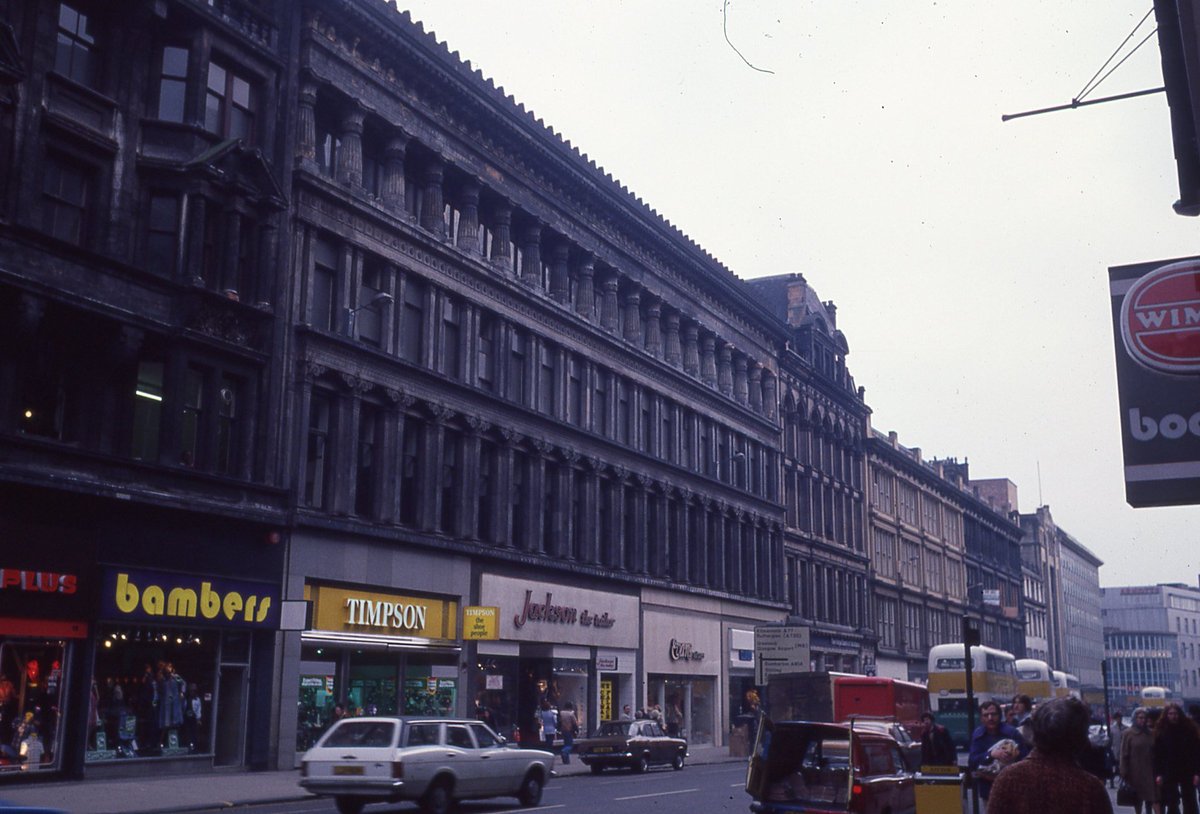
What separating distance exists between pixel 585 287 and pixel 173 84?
792 inches

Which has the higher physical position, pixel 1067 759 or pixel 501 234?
pixel 501 234

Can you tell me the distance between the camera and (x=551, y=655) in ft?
A: 141

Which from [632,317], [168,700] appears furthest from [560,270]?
[168,700]

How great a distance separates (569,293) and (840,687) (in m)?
16.5

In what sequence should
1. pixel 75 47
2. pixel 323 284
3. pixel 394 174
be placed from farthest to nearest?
1. pixel 394 174
2. pixel 323 284
3. pixel 75 47

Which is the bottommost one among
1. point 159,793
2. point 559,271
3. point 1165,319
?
point 159,793

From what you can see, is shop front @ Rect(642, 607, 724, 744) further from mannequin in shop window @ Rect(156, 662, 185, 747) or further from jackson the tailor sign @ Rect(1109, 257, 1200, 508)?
jackson the tailor sign @ Rect(1109, 257, 1200, 508)

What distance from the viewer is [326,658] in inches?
1303

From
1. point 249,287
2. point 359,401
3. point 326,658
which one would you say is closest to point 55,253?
point 249,287

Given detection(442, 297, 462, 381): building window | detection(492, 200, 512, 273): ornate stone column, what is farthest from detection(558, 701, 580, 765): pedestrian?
detection(492, 200, 512, 273): ornate stone column

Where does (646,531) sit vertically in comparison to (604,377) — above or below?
below

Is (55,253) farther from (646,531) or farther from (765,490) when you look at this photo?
(765,490)

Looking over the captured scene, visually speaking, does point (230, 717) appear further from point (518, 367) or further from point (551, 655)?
point (518, 367)

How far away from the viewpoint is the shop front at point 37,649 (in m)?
24.7
